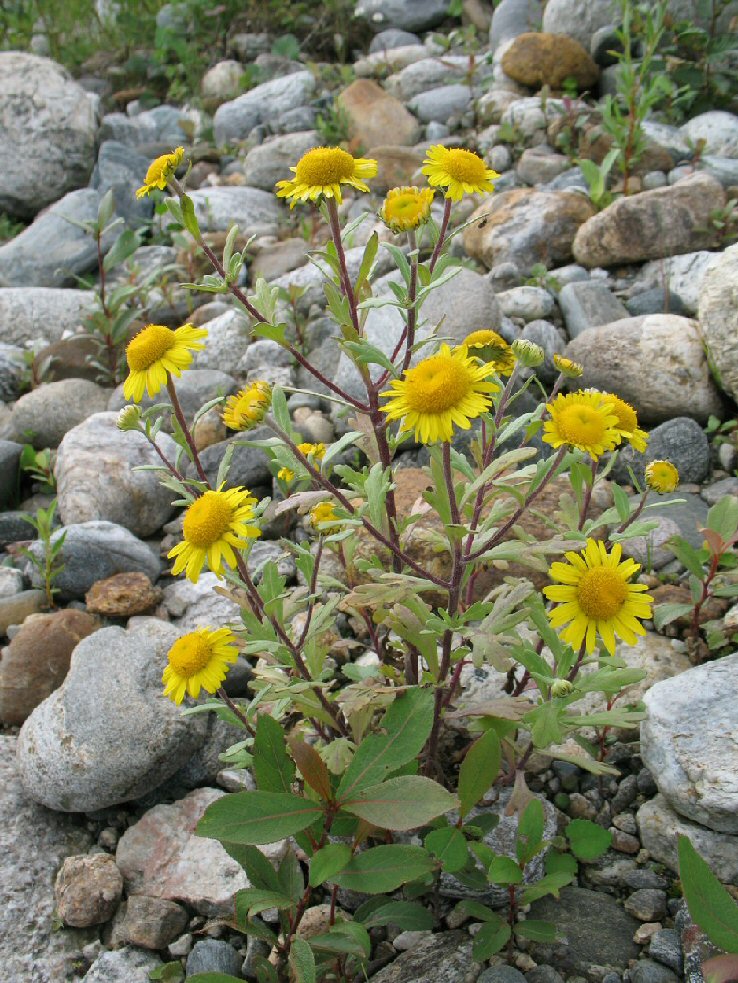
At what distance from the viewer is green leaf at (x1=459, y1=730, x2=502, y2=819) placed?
181 cm

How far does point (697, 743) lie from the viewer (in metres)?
1.93

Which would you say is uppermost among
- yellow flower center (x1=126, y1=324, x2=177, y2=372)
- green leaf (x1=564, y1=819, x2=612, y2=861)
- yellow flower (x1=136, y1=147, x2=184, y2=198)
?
yellow flower (x1=136, y1=147, x2=184, y2=198)

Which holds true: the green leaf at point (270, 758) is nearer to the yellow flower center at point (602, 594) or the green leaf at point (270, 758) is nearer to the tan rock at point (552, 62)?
the yellow flower center at point (602, 594)

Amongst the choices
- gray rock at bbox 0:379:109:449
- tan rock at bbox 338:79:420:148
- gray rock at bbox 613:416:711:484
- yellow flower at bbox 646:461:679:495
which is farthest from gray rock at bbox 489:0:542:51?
yellow flower at bbox 646:461:679:495

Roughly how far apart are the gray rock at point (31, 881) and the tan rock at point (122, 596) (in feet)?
1.79

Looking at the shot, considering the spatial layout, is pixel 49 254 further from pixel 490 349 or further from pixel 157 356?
pixel 490 349

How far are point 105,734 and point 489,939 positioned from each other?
3.66ft

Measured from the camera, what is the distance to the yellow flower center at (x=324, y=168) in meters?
1.83

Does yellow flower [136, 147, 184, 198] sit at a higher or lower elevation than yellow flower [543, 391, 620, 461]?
higher

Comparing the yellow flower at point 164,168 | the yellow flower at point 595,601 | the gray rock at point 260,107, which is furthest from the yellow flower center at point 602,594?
the gray rock at point 260,107

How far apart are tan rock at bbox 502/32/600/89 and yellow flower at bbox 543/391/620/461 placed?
4.83m

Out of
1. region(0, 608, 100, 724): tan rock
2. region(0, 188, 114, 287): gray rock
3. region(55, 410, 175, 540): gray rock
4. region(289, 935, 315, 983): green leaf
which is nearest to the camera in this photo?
region(289, 935, 315, 983): green leaf

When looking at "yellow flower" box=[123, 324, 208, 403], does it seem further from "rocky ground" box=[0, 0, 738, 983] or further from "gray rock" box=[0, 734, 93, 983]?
"gray rock" box=[0, 734, 93, 983]

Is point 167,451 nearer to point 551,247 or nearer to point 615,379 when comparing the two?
point 615,379
